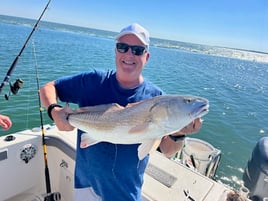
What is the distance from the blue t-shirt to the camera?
1680 mm

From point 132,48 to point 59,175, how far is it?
2026mm

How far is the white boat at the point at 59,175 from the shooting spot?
6.85ft

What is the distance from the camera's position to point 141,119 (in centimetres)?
143

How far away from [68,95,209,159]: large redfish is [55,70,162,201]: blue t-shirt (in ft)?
0.56

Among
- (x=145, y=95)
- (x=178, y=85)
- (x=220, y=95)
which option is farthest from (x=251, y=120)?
(x=145, y=95)

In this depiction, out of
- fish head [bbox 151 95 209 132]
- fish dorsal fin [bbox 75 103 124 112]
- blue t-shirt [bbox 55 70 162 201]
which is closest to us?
fish head [bbox 151 95 209 132]

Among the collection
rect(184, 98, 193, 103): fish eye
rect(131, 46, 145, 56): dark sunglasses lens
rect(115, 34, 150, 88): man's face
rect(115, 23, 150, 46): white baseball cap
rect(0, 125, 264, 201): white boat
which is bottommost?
rect(0, 125, 264, 201): white boat

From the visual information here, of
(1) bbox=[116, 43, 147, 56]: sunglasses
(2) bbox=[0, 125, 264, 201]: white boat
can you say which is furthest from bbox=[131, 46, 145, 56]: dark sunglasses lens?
(2) bbox=[0, 125, 264, 201]: white boat

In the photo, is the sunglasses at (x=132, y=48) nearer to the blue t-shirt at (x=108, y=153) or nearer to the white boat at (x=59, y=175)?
the blue t-shirt at (x=108, y=153)

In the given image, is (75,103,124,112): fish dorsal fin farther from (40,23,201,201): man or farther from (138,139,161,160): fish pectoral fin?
(138,139,161,160): fish pectoral fin

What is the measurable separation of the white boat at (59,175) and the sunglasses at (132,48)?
121 cm

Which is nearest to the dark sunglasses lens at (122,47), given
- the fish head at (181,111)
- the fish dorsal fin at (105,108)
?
the fish dorsal fin at (105,108)

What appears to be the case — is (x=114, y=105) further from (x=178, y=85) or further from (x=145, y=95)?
(x=178, y=85)

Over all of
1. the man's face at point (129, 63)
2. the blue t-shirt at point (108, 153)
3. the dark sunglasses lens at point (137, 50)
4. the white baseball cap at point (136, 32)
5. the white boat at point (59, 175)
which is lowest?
the white boat at point (59, 175)
